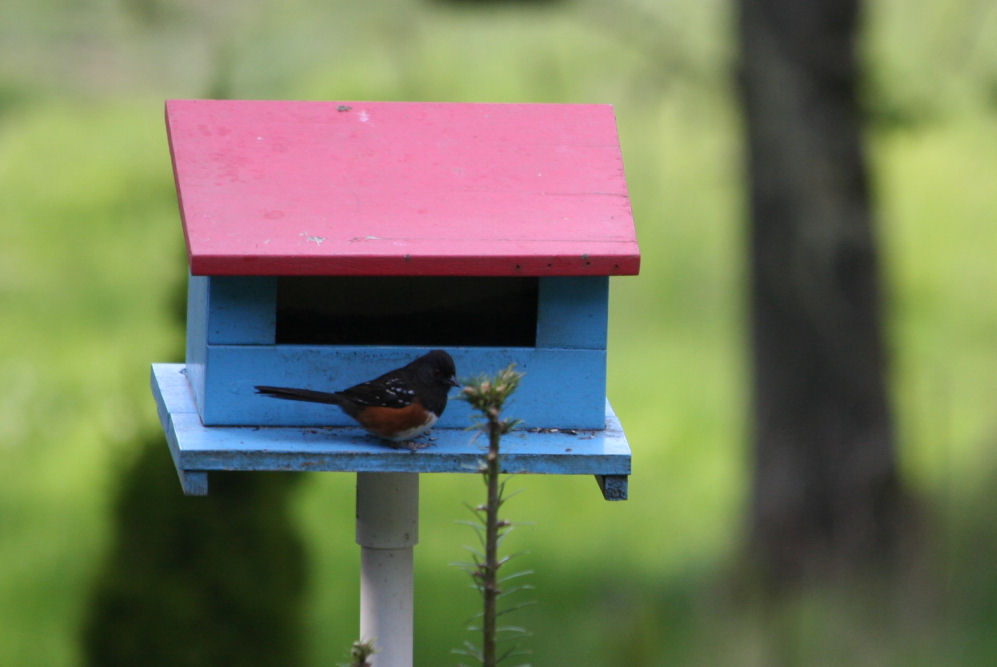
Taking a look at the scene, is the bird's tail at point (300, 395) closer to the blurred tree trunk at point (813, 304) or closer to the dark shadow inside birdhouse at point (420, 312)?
the dark shadow inside birdhouse at point (420, 312)

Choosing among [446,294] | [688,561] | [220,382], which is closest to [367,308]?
[446,294]

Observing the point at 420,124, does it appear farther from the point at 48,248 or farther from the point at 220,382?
the point at 48,248

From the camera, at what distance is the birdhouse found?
8.49 feet

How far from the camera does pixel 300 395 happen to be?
2541mm

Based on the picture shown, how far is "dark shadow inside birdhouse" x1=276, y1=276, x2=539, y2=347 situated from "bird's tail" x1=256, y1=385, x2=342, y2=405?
0.36 meters

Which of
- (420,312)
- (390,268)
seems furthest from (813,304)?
(390,268)

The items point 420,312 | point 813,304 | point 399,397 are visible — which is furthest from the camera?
point 813,304

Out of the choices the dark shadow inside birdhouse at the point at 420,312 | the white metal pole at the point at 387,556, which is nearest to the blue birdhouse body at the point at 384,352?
the dark shadow inside birdhouse at the point at 420,312

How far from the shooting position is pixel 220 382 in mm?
2693

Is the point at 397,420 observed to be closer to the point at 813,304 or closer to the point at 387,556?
the point at 387,556

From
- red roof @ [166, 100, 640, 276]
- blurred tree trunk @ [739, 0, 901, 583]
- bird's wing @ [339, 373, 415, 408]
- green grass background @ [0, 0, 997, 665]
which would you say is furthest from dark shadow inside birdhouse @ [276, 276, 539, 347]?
blurred tree trunk @ [739, 0, 901, 583]

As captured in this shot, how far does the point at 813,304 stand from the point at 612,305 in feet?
11.9

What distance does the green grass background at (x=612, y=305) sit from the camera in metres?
5.66

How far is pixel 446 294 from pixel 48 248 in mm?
6375
